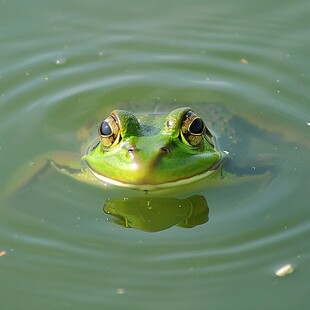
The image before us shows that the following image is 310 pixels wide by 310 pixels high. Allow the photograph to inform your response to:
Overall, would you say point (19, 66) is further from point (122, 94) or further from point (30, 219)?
point (30, 219)

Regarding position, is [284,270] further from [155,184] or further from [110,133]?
[110,133]

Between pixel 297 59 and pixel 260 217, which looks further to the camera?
pixel 297 59

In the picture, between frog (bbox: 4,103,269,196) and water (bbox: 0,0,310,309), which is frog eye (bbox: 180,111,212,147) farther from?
water (bbox: 0,0,310,309)

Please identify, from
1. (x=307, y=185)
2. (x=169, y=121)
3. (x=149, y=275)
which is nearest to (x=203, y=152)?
(x=169, y=121)

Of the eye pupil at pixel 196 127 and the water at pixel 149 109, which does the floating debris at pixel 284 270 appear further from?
the eye pupil at pixel 196 127

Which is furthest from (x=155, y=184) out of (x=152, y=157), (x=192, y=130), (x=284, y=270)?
(x=284, y=270)

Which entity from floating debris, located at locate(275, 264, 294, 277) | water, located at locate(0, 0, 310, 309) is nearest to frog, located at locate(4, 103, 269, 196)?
water, located at locate(0, 0, 310, 309)
